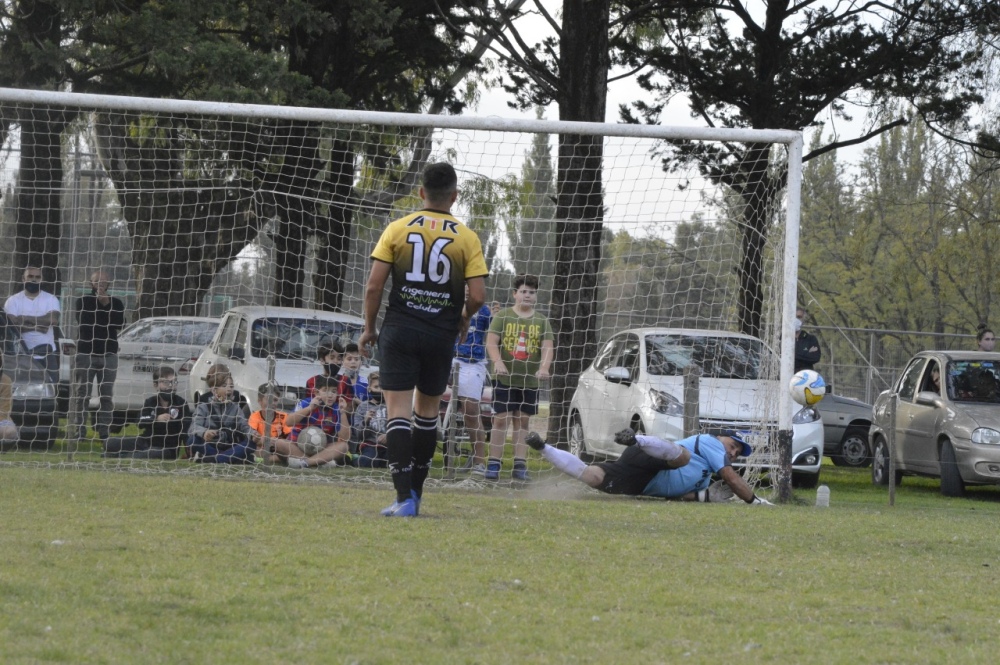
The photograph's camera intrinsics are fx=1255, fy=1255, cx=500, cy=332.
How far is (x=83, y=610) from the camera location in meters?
4.50

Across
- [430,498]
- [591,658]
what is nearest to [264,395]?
[430,498]

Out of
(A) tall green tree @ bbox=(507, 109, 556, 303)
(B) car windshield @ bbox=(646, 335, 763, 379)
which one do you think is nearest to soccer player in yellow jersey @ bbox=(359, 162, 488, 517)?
(A) tall green tree @ bbox=(507, 109, 556, 303)

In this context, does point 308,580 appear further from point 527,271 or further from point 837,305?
point 837,305

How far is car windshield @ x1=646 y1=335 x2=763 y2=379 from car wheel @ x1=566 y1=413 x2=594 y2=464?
95 cm

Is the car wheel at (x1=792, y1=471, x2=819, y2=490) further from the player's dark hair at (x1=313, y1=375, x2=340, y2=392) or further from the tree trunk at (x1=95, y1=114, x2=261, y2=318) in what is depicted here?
the tree trunk at (x1=95, y1=114, x2=261, y2=318)

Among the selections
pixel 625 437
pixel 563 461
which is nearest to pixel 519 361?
pixel 563 461

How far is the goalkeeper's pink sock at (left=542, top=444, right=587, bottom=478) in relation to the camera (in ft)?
33.6

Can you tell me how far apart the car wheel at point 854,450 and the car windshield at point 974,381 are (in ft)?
17.0

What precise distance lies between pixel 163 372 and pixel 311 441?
7.52 ft

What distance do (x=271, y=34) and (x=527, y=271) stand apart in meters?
6.59

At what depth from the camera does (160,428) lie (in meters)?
12.4

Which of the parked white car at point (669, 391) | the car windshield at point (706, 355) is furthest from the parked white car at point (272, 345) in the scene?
the car windshield at point (706, 355)

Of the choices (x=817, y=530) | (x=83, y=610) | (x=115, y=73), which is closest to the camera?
(x=83, y=610)

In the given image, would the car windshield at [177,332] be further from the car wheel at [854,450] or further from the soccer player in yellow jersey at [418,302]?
the car wheel at [854,450]
